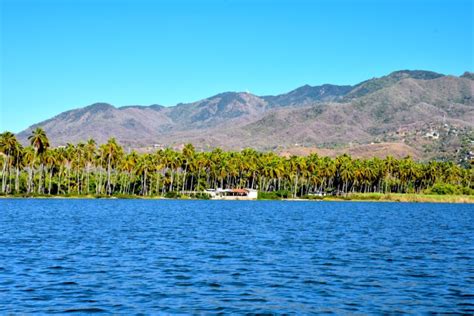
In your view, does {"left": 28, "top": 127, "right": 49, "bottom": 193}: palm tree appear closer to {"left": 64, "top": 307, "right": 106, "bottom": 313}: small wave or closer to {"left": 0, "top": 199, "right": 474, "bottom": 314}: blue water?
{"left": 0, "top": 199, "right": 474, "bottom": 314}: blue water

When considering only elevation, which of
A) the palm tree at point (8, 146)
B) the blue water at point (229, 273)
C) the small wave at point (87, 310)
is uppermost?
the palm tree at point (8, 146)

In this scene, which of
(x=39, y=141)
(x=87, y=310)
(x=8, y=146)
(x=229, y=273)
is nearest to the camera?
(x=87, y=310)

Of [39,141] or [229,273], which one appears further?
[39,141]

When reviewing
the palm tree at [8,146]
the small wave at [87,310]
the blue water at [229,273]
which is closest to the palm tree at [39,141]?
the palm tree at [8,146]

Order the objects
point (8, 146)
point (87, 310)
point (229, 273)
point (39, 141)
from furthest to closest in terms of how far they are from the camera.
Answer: point (39, 141)
point (8, 146)
point (229, 273)
point (87, 310)

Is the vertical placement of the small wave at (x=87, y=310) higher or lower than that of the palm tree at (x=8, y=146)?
lower

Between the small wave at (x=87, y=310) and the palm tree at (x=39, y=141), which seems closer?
the small wave at (x=87, y=310)

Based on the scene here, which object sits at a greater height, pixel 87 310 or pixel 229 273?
pixel 229 273

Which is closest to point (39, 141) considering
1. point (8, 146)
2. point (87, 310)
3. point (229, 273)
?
point (8, 146)

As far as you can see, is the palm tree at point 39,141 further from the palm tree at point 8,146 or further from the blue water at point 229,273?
the blue water at point 229,273

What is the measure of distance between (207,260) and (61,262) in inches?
397

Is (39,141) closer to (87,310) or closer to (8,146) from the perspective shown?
(8,146)

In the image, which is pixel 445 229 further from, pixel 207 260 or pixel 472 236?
pixel 207 260

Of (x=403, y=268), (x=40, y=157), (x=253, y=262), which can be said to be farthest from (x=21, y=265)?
(x=40, y=157)
